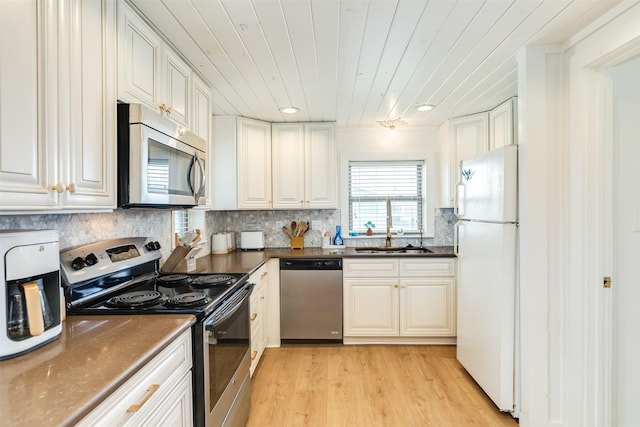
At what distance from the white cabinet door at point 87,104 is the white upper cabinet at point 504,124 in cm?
276

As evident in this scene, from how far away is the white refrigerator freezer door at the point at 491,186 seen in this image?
1950mm

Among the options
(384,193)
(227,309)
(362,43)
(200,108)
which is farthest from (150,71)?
(384,193)

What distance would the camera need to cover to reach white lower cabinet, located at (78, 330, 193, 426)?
83 centimetres

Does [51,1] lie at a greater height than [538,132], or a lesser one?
greater

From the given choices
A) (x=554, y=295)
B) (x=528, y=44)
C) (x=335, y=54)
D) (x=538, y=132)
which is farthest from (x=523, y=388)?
(x=335, y=54)

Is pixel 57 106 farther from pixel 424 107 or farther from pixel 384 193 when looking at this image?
pixel 384 193

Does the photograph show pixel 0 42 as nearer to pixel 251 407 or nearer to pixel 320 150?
pixel 251 407

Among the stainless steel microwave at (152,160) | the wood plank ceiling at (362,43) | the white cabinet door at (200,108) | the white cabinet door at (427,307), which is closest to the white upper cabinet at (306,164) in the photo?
the wood plank ceiling at (362,43)

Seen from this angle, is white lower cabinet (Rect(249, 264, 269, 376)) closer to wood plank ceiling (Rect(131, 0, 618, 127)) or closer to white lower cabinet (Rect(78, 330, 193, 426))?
white lower cabinet (Rect(78, 330, 193, 426))

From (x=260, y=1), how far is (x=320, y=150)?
2.02 meters

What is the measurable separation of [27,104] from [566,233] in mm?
2501

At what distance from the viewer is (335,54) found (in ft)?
6.28

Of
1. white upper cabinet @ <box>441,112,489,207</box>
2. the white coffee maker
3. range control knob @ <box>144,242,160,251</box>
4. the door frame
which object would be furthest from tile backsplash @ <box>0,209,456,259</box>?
the door frame

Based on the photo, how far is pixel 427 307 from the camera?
3111mm
